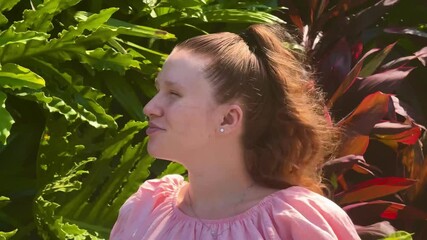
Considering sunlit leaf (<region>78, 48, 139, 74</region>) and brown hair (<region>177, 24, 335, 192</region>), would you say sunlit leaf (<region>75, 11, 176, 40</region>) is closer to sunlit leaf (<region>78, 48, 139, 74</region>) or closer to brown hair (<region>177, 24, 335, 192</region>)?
sunlit leaf (<region>78, 48, 139, 74</region>)

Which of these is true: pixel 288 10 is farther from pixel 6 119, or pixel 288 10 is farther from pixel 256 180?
pixel 256 180

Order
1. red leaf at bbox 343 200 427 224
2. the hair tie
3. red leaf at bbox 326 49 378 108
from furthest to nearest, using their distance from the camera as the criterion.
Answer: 1. red leaf at bbox 326 49 378 108
2. red leaf at bbox 343 200 427 224
3. the hair tie

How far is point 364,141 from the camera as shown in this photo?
2516mm

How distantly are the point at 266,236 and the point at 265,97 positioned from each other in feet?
0.82

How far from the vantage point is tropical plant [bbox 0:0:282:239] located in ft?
7.30

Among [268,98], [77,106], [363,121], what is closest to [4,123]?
[77,106]

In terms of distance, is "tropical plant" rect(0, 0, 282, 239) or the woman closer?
the woman

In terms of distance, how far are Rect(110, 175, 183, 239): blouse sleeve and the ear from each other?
22 centimetres

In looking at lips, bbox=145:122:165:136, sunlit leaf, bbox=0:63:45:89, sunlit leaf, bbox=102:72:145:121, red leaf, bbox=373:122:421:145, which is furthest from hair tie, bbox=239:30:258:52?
red leaf, bbox=373:122:421:145

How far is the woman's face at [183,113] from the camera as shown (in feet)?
5.15

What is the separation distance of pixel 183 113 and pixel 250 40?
21 cm

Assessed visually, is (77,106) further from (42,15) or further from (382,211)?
(382,211)

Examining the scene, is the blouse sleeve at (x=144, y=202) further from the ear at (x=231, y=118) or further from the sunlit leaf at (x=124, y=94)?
the sunlit leaf at (x=124, y=94)

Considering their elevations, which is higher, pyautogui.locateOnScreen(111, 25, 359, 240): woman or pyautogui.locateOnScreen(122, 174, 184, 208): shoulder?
pyautogui.locateOnScreen(111, 25, 359, 240): woman
